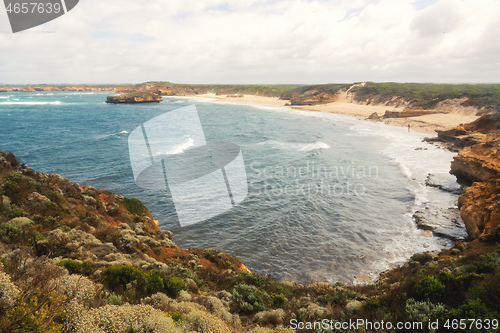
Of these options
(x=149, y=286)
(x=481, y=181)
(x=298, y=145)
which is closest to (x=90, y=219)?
(x=149, y=286)

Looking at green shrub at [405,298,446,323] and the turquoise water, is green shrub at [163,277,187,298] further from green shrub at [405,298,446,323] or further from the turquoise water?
the turquoise water

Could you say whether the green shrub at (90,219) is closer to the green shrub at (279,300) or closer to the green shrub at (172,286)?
the green shrub at (172,286)

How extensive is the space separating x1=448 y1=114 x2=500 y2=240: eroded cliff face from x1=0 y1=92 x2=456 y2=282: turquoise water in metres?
1.75

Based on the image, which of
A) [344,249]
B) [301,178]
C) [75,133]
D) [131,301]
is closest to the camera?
[131,301]

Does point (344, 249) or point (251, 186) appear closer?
point (344, 249)

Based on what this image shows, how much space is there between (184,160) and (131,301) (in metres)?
21.8

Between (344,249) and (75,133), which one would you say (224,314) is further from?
(75,133)

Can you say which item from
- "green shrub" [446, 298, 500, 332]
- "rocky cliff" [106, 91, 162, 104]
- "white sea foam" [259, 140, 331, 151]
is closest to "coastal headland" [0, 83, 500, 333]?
Answer: "green shrub" [446, 298, 500, 332]

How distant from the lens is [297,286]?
372 inches

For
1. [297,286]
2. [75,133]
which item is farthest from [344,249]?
[75,133]

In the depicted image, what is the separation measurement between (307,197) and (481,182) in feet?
31.4

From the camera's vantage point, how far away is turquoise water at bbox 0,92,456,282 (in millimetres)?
12594

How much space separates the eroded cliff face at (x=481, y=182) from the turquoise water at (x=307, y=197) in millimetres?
Answer: 1752

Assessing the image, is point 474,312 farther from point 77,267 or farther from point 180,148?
point 180,148
